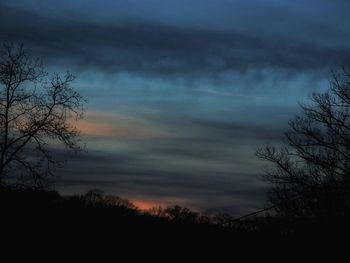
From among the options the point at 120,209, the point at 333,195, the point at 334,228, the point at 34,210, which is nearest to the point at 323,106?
the point at 333,195

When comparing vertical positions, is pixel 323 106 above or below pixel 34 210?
above

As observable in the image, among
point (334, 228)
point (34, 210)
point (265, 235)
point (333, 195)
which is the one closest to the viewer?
point (34, 210)

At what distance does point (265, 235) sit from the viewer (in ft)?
50.2

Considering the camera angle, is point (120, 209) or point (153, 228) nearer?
point (153, 228)

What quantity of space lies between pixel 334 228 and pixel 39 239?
30.2 ft

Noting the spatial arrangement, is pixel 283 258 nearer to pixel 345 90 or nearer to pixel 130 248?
pixel 130 248

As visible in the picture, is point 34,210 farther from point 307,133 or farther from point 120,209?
point 307,133

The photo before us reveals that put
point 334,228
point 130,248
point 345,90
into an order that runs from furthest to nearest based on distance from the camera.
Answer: point 345,90, point 334,228, point 130,248

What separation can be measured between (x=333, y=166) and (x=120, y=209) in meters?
19.7

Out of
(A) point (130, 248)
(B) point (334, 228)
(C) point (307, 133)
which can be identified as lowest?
(A) point (130, 248)

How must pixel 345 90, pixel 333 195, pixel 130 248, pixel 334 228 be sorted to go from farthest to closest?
pixel 345 90, pixel 333 195, pixel 334 228, pixel 130 248

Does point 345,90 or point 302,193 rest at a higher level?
point 345,90

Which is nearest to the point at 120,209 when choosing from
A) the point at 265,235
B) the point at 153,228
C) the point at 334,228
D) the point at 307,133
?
the point at 153,228

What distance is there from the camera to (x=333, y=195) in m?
31.1
